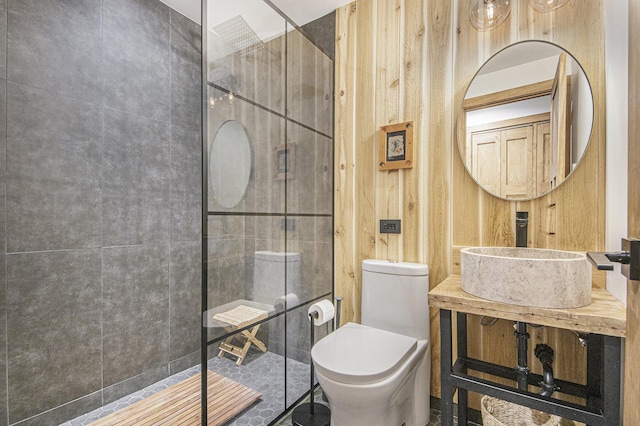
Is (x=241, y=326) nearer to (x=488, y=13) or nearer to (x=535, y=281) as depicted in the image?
(x=535, y=281)

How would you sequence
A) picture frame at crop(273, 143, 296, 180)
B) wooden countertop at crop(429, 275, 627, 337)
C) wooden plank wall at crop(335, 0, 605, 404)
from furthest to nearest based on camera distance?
1. picture frame at crop(273, 143, 296, 180)
2. wooden plank wall at crop(335, 0, 605, 404)
3. wooden countertop at crop(429, 275, 627, 337)

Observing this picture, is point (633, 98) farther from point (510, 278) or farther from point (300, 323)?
point (300, 323)

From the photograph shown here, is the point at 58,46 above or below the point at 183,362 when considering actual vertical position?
above

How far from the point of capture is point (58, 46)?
1711 mm

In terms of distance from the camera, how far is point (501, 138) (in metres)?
1.66

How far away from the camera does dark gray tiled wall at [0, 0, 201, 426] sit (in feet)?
5.16

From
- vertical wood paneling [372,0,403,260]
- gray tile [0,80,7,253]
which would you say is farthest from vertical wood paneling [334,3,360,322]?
gray tile [0,80,7,253]

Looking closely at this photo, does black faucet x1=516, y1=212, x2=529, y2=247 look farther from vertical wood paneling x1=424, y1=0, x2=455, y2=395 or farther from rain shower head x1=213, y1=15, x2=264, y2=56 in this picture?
rain shower head x1=213, y1=15, x2=264, y2=56

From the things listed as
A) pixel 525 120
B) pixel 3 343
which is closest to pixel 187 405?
pixel 3 343

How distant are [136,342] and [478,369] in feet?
6.69

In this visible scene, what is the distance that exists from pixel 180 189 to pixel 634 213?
7.80ft

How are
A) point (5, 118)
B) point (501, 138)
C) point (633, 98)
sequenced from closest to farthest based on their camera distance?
point (633, 98) < point (5, 118) < point (501, 138)

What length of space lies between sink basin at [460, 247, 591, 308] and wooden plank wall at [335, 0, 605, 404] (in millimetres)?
450

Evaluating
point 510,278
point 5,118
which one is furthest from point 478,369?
point 5,118
